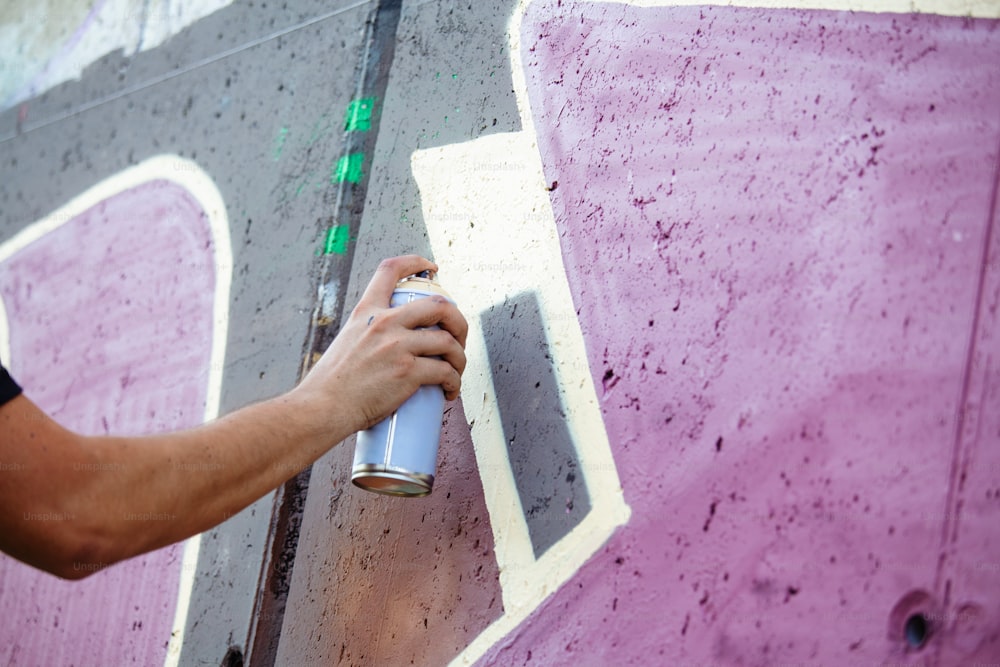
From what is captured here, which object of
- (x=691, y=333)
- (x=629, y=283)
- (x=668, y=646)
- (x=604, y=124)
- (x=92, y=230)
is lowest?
(x=668, y=646)

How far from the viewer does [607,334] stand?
1527mm

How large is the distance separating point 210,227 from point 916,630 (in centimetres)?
181

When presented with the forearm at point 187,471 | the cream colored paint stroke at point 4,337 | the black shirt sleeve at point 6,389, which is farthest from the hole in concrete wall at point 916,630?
the cream colored paint stroke at point 4,337

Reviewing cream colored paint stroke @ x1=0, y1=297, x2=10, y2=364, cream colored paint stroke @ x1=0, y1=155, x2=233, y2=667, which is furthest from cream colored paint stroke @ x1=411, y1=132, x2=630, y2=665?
cream colored paint stroke @ x1=0, y1=297, x2=10, y2=364

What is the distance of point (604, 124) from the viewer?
1645 mm

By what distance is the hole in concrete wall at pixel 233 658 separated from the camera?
72.2 inches

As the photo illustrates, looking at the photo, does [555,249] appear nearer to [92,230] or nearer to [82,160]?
[92,230]

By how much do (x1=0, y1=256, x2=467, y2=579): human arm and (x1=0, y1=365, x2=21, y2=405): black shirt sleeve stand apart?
11mm

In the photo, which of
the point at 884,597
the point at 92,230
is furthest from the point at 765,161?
the point at 92,230

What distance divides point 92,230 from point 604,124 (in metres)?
1.69

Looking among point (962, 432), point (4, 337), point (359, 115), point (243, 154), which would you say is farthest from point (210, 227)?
point (962, 432)

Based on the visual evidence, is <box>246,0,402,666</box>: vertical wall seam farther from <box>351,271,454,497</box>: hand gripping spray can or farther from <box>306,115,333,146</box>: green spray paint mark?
<box>351,271,454,497</box>: hand gripping spray can

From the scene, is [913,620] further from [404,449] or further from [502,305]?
[502,305]

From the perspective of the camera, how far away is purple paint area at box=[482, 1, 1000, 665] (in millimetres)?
1171
